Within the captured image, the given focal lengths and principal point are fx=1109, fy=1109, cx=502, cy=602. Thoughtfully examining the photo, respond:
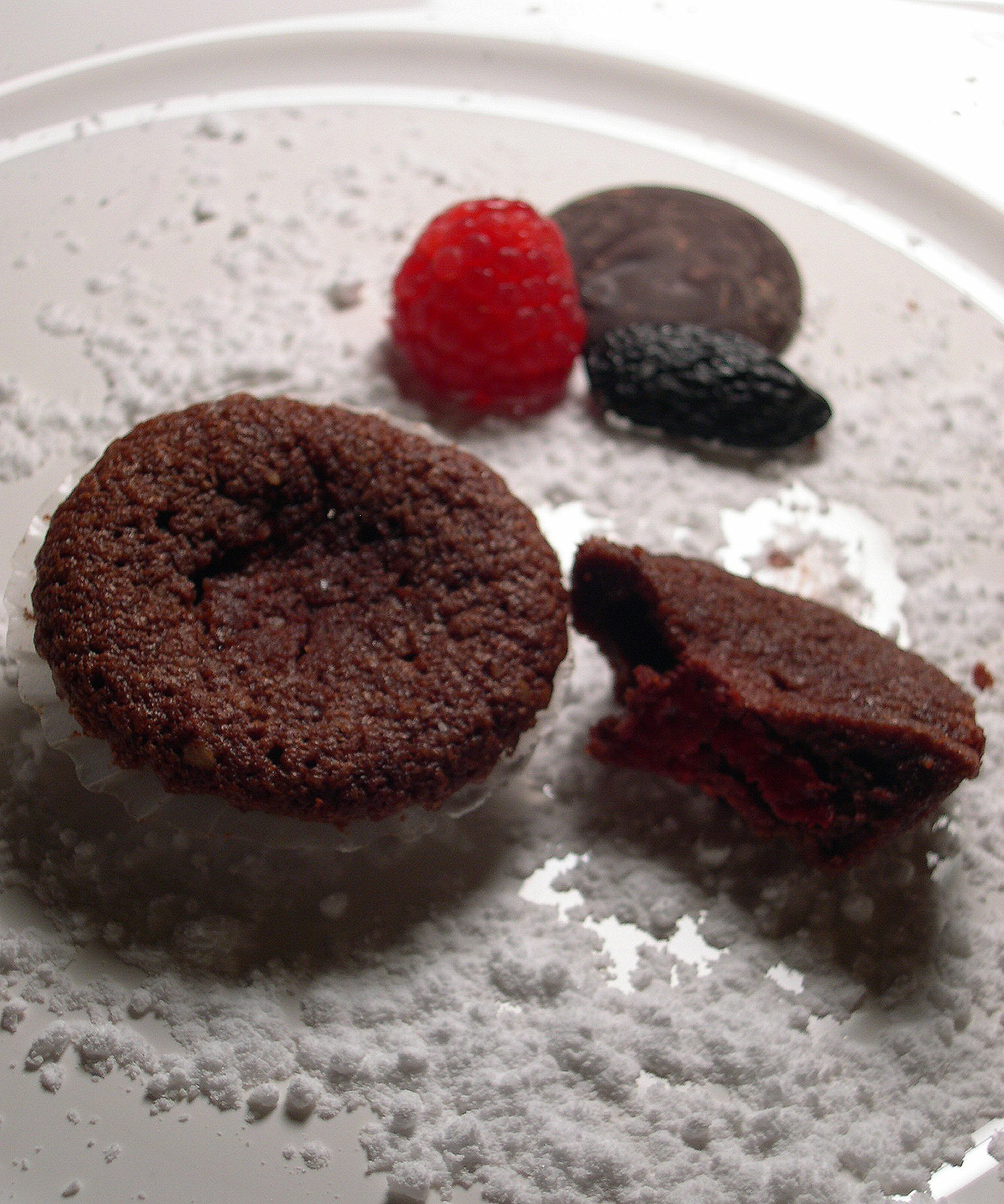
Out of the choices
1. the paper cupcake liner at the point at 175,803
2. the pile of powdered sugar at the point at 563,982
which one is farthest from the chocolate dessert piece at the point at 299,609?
the pile of powdered sugar at the point at 563,982

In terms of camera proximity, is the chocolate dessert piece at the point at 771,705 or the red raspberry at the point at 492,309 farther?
the red raspberry at the point at 492,309

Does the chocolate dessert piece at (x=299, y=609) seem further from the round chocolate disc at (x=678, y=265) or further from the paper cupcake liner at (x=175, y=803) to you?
the round chocolate disc at (x=678, y=265)

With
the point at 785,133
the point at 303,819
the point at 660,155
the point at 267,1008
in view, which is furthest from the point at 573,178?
the point at 267,1008

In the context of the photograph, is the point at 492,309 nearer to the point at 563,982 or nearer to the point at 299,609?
the point at 299,609

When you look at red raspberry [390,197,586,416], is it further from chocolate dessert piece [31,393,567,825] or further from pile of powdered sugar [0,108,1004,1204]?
pile of powdered sugar [0,108,1004,1204]

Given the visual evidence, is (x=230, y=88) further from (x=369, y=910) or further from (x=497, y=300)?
(x=369, y=910)

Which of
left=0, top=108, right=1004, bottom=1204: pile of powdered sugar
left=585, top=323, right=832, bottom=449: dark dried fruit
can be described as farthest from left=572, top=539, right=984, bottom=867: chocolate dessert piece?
left=585, top=323, right=832, bottom=449: dark dried fruit

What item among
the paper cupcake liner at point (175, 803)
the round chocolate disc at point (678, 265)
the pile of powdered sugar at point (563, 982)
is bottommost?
the pile of powdered sugar at point (563, 982)
